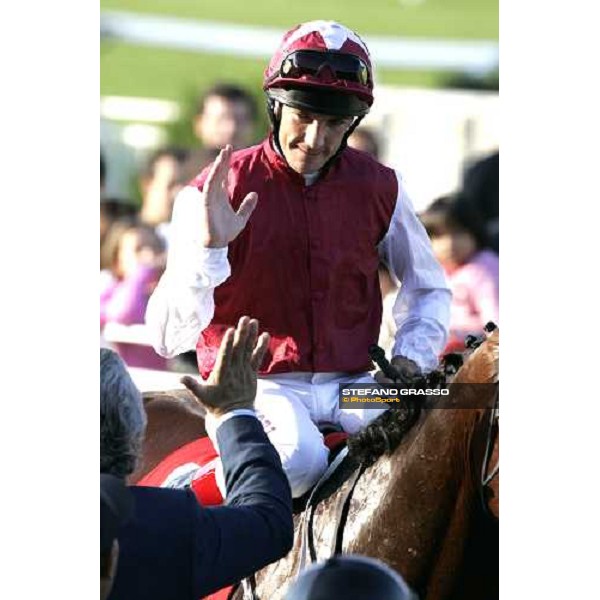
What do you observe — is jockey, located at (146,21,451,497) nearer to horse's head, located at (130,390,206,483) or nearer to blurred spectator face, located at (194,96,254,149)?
blurred spectator face, located at (194,96,254,149)

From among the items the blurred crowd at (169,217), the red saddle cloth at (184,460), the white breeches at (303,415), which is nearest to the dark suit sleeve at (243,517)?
the white breeches at (303,415)

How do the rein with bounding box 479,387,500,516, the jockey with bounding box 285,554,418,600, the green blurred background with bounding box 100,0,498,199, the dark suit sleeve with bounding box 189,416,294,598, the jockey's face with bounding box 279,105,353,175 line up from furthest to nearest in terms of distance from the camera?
the green blurred background with bounding box 100,0,498,199
the jockey's face with bounding box 279,105,353,175
the rein with bounding box 479,387,500,516
the dark suit sleeve with bounding box 189,416,294,598
the jockey with bounding box 285,554,418,600

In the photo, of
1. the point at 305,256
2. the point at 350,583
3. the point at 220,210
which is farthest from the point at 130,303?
the point at 350,583

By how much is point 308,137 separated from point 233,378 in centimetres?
108

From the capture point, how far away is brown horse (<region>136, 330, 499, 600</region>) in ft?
11.8

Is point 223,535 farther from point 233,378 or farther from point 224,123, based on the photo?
point 224,123

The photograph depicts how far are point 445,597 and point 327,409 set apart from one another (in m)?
0.63

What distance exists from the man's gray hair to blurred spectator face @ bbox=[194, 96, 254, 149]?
1015 millimetres

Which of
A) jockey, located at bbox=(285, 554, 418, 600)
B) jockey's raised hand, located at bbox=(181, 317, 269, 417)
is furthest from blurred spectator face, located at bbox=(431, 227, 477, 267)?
jockey, located at bbox=(285, 554, 418, 600)

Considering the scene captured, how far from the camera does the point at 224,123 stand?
3.84m

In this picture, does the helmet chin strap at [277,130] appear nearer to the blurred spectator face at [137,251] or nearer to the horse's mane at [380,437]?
the blurred spectator face at [137,251]

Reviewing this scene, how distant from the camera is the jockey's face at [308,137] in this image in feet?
12.1

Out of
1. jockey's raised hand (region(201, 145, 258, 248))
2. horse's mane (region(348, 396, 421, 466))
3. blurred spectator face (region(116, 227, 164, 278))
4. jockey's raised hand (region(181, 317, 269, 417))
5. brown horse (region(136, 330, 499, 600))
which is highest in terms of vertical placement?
jockey's raised hand (region(201, 145, 258, 248))
